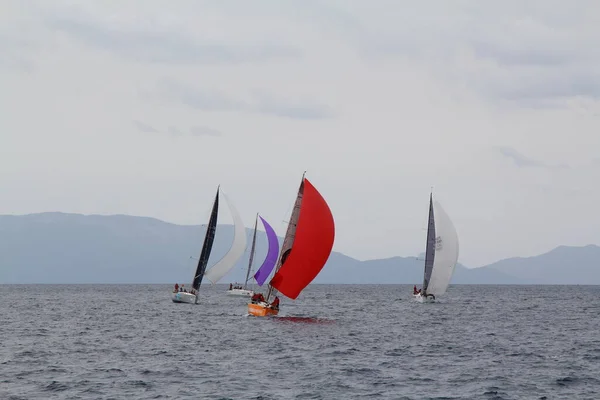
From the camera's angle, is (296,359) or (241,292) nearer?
(296,359)

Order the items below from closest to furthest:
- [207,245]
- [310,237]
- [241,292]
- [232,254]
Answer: [310,237], [207,245], [232,254], [241,292]

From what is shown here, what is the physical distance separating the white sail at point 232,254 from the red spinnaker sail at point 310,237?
4186 centimetres

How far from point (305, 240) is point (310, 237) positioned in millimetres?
440

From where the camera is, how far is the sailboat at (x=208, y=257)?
299ft

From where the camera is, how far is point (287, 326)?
61906 millimetres

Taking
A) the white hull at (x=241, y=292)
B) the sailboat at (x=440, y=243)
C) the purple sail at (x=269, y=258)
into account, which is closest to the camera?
the sailboat at (x=440, y=243)

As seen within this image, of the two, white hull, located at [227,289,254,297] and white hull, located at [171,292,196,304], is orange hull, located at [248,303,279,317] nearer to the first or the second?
white hull, located at [171,292,196,304]

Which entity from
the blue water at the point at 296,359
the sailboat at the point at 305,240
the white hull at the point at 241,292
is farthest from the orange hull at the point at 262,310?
the white hull at the point at 241,292

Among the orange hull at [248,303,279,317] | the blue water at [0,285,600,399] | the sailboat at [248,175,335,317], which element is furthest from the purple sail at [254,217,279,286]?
the sailboat at [248,175,335,317]

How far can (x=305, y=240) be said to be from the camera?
60156 millimetres

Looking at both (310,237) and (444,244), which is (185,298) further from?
(310,237)

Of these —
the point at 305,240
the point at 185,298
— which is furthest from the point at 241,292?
the point at 305,240

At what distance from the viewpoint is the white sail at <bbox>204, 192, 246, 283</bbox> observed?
104250mm

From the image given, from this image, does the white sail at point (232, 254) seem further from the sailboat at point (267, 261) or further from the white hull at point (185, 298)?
the white hull at point (185, 298)
